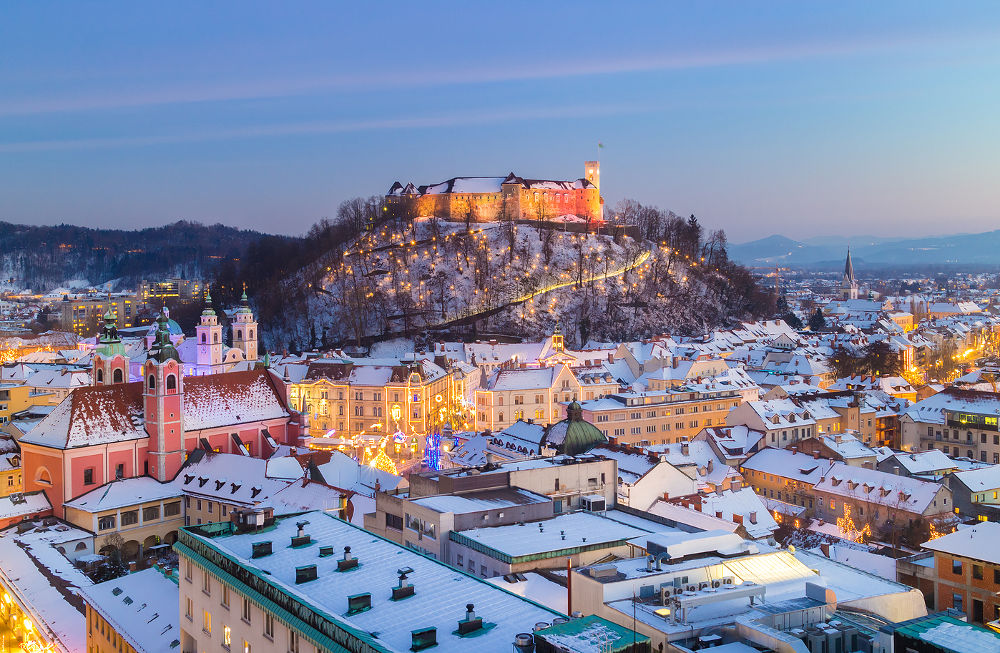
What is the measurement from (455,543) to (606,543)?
4053 mm

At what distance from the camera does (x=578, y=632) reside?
14.7 m

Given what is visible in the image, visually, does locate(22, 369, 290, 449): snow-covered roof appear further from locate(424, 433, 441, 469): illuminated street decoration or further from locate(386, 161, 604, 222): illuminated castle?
locate(386, 161, 604, 222): illuminated castle

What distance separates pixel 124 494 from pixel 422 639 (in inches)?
1195

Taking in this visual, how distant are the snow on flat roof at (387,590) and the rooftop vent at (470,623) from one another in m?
0.17

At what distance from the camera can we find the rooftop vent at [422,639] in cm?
1534

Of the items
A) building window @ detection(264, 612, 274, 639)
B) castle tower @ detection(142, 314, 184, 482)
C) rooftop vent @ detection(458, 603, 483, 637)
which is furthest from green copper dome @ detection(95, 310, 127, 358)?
rooftop vent @ detection(458, 603, 483, 637)

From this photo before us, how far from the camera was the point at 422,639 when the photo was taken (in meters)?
15.4

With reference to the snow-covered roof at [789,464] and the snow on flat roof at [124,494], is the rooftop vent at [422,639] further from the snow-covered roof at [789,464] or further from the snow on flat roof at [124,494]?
the snow-covered roof at [789,464]

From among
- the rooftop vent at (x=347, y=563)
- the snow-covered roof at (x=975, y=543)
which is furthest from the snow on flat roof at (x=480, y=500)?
the snow-covered roof at (x=975, y=543)

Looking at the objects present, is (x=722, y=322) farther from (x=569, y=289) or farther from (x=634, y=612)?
(x=634, y=612)

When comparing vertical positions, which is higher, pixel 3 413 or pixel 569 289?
pixel 569 289

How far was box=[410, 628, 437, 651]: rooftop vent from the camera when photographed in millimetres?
15344

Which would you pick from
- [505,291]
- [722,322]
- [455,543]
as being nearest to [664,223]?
[722,322]

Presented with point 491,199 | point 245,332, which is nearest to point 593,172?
point 491,199
